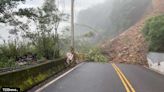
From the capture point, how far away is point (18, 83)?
14789 mm

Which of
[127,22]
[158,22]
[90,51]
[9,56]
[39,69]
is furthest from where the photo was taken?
[127,22]

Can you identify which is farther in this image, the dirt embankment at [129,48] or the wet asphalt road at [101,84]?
the dirt embankment at [129,48]

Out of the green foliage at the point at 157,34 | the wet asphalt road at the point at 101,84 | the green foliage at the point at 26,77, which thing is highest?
the green foliage at the point at 157,34

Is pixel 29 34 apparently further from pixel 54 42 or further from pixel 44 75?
pixel 44 75

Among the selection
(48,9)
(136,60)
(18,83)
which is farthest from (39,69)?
(136,60)

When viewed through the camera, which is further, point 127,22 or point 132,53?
point 127,22

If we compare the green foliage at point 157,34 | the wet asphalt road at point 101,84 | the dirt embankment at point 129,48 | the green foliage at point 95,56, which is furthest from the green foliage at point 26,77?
the green foliage at point 95,56

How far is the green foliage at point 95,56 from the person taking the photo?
5984 cm

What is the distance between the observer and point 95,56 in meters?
61.5

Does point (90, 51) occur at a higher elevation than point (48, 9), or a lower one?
lower

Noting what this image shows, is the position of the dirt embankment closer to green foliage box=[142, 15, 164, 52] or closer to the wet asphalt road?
green foliage box=[142, 15, 164, 52]

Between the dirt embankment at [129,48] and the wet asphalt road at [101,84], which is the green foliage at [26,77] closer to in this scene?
the wet asphalt road at [101,84]

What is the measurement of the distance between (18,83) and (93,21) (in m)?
113

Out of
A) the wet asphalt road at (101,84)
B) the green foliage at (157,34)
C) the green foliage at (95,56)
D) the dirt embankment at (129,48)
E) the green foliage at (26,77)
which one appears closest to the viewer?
the green foliage at (26,77)
